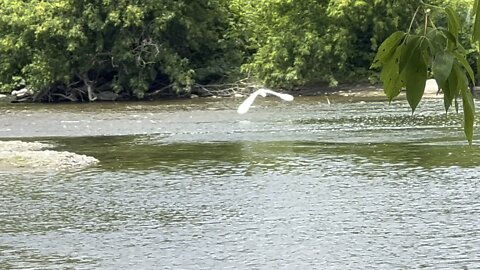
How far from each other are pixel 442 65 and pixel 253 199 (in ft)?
51.4

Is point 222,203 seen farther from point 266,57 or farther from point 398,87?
point 266,57

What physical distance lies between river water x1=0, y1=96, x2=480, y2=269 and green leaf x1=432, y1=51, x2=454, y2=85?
4.69 m

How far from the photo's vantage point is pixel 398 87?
6.11 feet

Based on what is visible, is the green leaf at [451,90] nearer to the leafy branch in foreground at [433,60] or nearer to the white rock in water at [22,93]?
the leafy branch in foreground at [433,60]

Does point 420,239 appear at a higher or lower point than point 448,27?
lower

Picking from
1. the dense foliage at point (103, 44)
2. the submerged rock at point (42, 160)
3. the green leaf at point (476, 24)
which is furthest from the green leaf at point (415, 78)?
the dense foliage at point (103, 44)

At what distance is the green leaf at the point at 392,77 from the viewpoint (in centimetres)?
180

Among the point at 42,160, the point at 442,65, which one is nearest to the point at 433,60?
the point at 442,65

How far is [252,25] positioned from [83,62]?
32.2 feet

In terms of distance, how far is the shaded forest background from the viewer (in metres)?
45.0

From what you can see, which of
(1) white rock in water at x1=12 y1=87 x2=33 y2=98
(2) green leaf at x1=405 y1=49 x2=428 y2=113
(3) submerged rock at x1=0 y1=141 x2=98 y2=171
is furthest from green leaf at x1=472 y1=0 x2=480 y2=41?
(1) white rock in water at x1=12 y1=87 x2=33 y2=98

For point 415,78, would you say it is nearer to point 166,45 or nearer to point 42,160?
point 42,160

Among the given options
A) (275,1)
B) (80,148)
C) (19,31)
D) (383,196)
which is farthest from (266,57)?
(383,196)

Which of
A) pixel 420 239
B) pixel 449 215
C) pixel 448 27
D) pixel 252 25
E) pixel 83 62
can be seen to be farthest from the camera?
pixel 252 25
